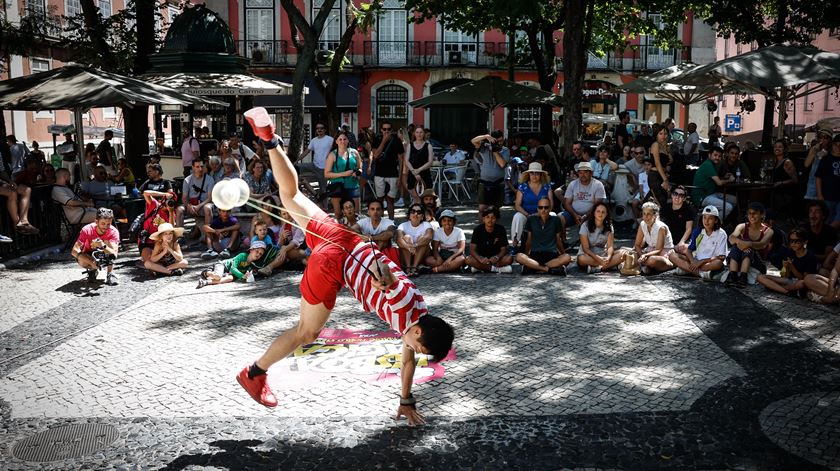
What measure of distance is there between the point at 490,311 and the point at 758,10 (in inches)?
688

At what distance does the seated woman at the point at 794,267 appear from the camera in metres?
9.12

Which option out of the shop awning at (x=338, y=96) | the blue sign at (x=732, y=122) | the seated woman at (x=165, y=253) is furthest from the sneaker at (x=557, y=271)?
the blue sign at (x=732, y=122)

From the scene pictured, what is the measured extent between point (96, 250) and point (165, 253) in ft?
2.75

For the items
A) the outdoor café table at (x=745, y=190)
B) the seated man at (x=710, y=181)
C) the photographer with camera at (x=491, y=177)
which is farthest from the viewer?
the photographer with camera at (x=491, y=177)

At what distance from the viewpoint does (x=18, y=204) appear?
11.5 m

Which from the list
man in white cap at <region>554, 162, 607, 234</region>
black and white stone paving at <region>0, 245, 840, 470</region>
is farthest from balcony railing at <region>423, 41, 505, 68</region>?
black and white stone paving at <region>0, 245, 840, 470</region>

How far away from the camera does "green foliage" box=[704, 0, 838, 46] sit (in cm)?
1995

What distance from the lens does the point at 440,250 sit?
430 inches

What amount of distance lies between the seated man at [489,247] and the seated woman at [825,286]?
3.46 metres

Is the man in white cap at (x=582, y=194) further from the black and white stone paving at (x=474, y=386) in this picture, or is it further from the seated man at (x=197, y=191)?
the seated man at (x=197, y=191)

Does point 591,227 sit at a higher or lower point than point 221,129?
lower

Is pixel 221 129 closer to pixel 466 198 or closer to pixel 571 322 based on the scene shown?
pixel 466 198

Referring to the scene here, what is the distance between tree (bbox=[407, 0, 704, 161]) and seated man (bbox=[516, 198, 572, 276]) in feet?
15.2

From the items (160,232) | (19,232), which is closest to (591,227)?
(160,232)
